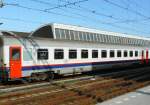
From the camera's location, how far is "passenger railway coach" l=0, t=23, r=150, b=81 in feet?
55.3

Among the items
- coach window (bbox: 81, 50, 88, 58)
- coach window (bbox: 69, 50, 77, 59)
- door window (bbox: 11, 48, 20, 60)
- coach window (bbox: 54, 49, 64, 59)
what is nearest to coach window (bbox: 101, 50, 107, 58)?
coach window (bbox: 81, 50, 88, 58)

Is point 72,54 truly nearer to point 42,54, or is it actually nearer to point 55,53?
point 55,53

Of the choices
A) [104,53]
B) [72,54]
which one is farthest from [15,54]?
[104,53]

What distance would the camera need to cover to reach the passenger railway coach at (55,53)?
16.9 meters

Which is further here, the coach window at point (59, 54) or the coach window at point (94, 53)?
the coach window at point (94, 53)

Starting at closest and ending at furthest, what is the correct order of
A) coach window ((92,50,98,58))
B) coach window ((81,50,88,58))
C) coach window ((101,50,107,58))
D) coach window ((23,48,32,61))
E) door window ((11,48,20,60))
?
door window ((11,48,20,60)), coach window ((23,48,32,61)), coach window ((81,50,88,58)), coach window ((92,50,98,58)), coach window ((101,50,107,58))

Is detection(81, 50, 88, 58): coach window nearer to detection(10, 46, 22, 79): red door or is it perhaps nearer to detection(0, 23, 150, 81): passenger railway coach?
detection(0, 23, 150, 81): passenger railway coach

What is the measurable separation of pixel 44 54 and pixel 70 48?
267 cm

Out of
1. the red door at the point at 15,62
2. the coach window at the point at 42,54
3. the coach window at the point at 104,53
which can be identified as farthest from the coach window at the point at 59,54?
the coach window at the point at 104,53

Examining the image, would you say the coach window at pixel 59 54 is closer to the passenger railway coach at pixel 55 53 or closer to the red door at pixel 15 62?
the passenger railway coach at pixel 55 53

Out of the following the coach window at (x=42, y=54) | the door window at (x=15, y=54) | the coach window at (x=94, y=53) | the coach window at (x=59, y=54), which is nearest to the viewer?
the door window at (x=15, y=54)

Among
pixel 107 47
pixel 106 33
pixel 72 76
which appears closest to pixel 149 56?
Answer: pixel 106 33

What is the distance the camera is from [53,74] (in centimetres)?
2000

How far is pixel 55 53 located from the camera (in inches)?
773
